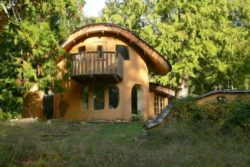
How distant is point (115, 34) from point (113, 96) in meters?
3.90

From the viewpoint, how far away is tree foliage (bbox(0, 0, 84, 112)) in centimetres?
2269

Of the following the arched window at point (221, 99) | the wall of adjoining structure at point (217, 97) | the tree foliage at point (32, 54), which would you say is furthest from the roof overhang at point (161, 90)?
the arched window at point (221, 99)

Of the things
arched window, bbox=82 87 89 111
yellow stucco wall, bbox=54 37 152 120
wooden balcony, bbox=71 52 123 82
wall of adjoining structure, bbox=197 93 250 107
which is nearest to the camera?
wall of adjoining structure, bbox=197 93 250 107

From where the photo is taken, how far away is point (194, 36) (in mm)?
33844

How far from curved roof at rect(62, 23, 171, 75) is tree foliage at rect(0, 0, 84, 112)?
2.13m

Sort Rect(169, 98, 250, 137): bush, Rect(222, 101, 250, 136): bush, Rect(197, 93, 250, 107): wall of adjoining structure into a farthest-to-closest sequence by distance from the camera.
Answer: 1. Rect(197, 93, 250, 107): wall of adjoining structure
2. Rect(169, 98, 250, 137): bush
3. Rect(222, 101, 250, 136): bush

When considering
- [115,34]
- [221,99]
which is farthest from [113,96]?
[221,99]

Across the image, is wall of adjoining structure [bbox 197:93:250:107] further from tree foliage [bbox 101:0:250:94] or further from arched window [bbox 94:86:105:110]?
tree foliage [bbox 101:0:250:94]

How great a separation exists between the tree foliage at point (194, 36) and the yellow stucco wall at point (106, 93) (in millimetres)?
6407

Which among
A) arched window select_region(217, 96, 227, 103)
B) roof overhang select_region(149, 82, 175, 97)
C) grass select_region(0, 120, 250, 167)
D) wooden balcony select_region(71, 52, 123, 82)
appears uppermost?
wooden balcony select_region(71, 52, 123, 82)

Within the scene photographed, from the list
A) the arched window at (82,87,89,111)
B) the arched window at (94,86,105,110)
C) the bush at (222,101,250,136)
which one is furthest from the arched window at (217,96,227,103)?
the arched window at (82,87,89,111)

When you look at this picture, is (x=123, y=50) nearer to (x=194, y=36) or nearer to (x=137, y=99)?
(x=137, y=99)

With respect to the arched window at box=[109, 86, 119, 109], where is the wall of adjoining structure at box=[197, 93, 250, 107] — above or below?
below

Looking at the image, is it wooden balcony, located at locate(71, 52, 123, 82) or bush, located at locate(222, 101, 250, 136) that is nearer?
bush, located at locate(222, 101, 250, 136)
